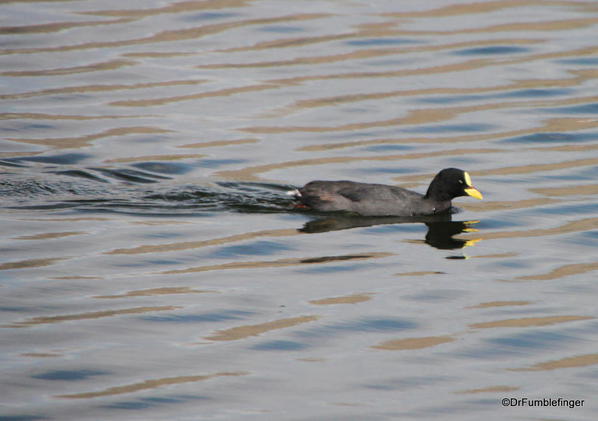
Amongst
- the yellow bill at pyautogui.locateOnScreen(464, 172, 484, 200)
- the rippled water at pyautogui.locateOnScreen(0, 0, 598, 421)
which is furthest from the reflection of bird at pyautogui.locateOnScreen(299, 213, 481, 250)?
the yellow bill at pyautogui.locateOnScreen(464, 172, 484, 200)

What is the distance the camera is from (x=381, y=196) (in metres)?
12.6

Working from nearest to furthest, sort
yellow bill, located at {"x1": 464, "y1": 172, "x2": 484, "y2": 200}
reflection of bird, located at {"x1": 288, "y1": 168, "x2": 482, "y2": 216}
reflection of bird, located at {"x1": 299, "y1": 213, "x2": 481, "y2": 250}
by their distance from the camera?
reflection of bird, located at {"x1": 299, "y1": 213, "x2": 481, "y2": 250}, reflection of bird, located at {"x1": 288, "y1": 168, "x2": 482, "y2": 216}, yellow bill, located at {"x1": 464, "y1": 172, "x2": 484, "y2": 200}

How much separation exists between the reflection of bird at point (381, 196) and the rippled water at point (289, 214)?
6.8 inches

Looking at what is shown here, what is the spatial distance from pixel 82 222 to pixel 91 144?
388cm

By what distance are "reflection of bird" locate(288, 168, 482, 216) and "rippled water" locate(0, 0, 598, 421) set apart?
6.8 inches

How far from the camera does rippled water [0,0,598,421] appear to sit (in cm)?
788

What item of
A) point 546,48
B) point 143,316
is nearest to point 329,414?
point 143,316

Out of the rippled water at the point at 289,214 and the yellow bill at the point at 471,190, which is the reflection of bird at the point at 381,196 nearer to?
the yellow bill at the point at 471,190

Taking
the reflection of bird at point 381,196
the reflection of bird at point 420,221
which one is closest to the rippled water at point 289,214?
the reflection of bird at point 420,221

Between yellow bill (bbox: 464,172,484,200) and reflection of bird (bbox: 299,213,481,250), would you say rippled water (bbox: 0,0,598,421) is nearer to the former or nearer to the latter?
reflection of bird (bbox: 299,213,481,250)

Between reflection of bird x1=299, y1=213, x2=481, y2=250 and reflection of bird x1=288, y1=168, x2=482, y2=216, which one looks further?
reflection of bird x1=288, y1=168, x2=482, y2=216

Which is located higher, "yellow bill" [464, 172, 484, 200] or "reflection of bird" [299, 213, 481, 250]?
"yellow bill" [464, 172, 484, 200]

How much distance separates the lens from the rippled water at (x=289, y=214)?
788cm

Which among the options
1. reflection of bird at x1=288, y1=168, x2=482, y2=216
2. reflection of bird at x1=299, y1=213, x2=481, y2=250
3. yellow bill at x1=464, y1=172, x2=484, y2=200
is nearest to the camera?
reflection of bird at x1=299, y1=213, x2=481, y2=250
